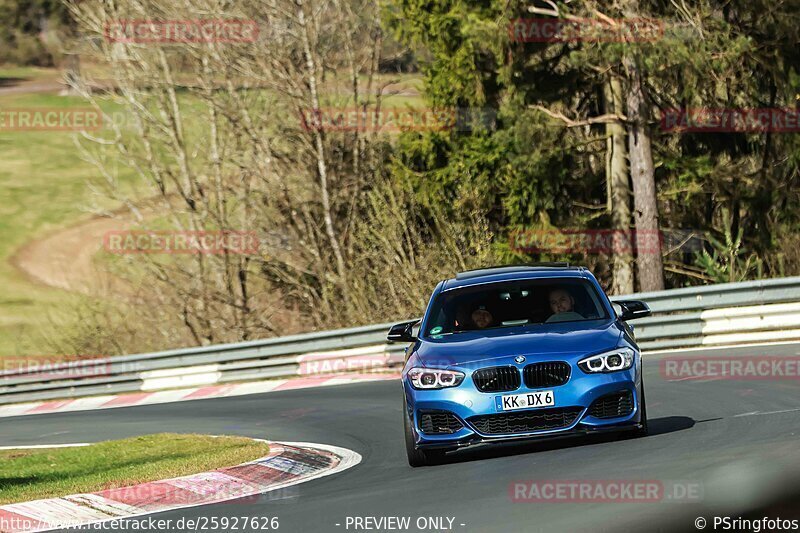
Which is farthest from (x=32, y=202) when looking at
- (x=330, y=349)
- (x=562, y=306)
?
(x=562, y=306)

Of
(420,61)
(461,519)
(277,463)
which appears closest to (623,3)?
(420,61)

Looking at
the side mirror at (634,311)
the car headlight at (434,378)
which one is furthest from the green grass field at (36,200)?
the car headlight at (434,378)

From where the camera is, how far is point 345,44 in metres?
32.5

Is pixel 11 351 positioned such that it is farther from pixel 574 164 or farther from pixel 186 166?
pixel 574 164

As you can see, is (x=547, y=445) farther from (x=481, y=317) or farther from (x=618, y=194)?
(x=618, y=194)

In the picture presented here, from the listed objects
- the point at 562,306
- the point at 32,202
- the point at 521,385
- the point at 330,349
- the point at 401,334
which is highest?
the point at 562,306

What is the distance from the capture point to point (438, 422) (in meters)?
9.60

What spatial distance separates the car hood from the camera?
950 cm

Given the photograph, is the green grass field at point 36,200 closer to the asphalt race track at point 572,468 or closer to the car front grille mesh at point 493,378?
the asphalt race track at point 572,468

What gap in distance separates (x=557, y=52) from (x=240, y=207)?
997 cm

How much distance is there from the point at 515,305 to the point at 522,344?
1101mm

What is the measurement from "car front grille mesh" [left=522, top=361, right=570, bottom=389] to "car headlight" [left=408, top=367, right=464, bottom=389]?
1.59ft

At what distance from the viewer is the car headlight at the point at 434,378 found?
9523mm

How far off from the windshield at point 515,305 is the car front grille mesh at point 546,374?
3.32 feet
